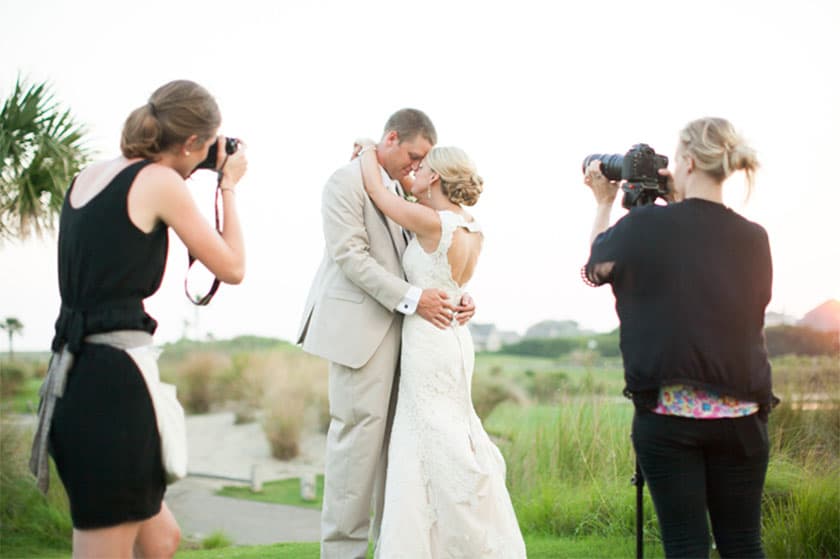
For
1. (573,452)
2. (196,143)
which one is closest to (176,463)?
(196,143)

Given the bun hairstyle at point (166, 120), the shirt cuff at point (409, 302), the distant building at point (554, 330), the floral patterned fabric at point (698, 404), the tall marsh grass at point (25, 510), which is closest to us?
the bun hairstyle at point (166, 120)

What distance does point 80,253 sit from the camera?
7.39 feet

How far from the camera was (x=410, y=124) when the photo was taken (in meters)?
4.08

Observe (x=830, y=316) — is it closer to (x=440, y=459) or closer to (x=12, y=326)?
(x=440, y=459)

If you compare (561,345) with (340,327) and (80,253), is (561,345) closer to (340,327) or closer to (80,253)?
(340,327)

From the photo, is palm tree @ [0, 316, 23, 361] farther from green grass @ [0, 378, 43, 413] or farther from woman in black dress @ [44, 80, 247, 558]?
woman in black dress @ [44, 80, 247, 558]

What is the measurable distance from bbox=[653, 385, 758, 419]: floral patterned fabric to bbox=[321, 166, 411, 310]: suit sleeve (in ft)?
5.14

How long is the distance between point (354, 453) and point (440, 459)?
1.15ft

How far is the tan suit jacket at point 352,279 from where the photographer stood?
388 centimetres

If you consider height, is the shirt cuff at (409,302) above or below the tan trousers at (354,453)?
above

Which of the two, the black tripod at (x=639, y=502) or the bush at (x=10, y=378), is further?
the bush at (x=10, y=378)

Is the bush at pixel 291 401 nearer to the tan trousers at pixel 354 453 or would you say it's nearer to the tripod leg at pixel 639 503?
the tan trousers at pixel 354 453

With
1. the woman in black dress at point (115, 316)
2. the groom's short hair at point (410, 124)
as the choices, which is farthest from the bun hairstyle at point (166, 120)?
the groom's short hair at point (410, 124)

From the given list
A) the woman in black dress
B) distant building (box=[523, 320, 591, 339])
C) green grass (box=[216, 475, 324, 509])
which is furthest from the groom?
distant building (box=[523, 320, 591, 339])
